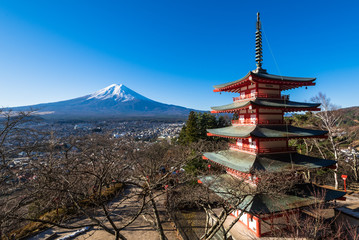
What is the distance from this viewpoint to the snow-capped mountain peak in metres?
123

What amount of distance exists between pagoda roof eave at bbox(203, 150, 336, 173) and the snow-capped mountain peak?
123405 millimetres

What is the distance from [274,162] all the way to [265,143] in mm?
1250

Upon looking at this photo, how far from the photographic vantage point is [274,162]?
937cm

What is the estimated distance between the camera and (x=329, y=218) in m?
10.3

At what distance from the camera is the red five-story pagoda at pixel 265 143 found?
8.62 metres

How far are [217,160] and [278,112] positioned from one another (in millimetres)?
5109

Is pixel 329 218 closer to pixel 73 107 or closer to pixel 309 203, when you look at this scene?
pixel 309 203

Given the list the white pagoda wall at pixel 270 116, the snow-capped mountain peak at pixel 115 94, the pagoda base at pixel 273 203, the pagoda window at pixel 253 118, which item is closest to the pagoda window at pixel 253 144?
the pagoda window at pixel 253 118

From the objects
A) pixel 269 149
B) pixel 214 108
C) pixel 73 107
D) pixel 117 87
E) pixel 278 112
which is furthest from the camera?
pixel 117 87

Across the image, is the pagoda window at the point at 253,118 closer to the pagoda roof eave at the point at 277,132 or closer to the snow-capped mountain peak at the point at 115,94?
the pagoda roof eave at the point at 277,132

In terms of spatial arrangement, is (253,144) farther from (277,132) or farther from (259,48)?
(259,48)

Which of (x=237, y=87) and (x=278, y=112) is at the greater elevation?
(x=237, y=87)

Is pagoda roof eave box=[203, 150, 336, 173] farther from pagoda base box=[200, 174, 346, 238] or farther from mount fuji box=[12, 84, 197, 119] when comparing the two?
mount fuji box=[12, 84, 197, 119]

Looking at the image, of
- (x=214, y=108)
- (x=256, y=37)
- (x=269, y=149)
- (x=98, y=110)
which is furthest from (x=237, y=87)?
(x=98, y=110)
